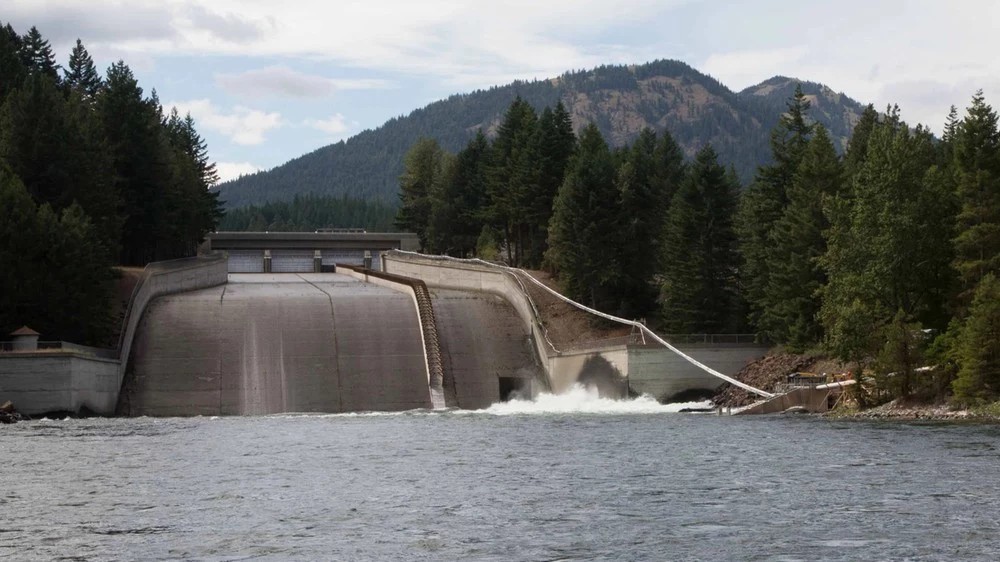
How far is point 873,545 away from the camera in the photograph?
28234mm

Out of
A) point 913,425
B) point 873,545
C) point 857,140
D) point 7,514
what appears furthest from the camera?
point 857,140

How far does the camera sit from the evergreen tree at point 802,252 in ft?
243

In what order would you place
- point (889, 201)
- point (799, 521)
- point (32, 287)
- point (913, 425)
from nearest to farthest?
point (799, 521), point (913, 425), point (889, 201), point (32, 287)

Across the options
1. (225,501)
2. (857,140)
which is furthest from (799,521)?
(857,140)

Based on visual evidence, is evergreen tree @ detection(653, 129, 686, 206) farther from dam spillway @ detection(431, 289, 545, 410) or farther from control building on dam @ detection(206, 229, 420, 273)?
control building on dam @ detection(206, 229, 420, 273)

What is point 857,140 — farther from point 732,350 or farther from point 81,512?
point 81,512

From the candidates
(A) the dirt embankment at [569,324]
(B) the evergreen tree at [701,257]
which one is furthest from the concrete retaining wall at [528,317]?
(B) the evergreen tree at [701,257]

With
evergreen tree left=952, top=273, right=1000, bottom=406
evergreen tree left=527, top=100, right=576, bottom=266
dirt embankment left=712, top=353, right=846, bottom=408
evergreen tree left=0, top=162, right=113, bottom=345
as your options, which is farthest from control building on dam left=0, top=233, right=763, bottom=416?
evergreen tree left=952, top=273, right=1000, bottom=406

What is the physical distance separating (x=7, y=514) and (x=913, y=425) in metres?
35.0

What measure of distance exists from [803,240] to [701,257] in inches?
322

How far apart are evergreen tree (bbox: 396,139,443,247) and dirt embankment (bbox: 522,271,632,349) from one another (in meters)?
54.7

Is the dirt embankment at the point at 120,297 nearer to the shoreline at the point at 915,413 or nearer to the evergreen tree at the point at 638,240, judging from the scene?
the evergreen tree at the point at 638,240

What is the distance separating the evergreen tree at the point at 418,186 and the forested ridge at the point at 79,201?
26374 millimetres

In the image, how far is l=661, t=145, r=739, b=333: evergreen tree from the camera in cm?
8206
